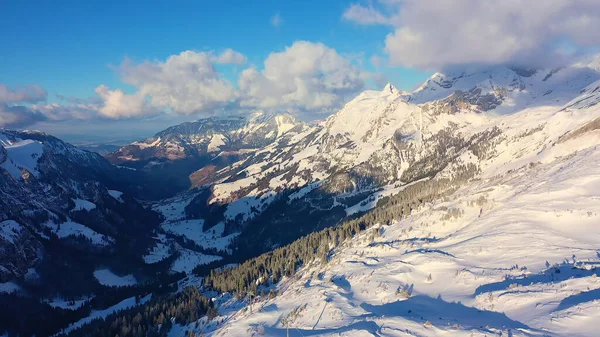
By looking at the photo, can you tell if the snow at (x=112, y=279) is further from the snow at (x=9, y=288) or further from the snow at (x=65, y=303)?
the snow at (x=9, y=288)

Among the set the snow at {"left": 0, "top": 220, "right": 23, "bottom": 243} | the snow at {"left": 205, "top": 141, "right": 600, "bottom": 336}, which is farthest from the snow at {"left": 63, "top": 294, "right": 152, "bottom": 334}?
the snow at {"left": 205, "top": 141, "right": 600, "bottom": 336}

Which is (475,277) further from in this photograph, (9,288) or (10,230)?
(10,230)

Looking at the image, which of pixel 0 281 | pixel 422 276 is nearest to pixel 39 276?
pixel 0 281

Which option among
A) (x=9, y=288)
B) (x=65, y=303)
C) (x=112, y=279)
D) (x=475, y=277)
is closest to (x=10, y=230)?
(x=9, y=288)

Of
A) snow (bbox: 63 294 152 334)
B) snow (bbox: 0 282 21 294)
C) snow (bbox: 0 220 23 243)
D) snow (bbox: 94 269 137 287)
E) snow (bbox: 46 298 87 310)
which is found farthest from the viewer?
snow (bbox: 94 269 137 287)

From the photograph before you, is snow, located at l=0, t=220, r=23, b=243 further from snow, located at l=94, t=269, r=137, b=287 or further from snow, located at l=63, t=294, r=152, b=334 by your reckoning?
snow, located at l=63, t=294, r=152, b=334
